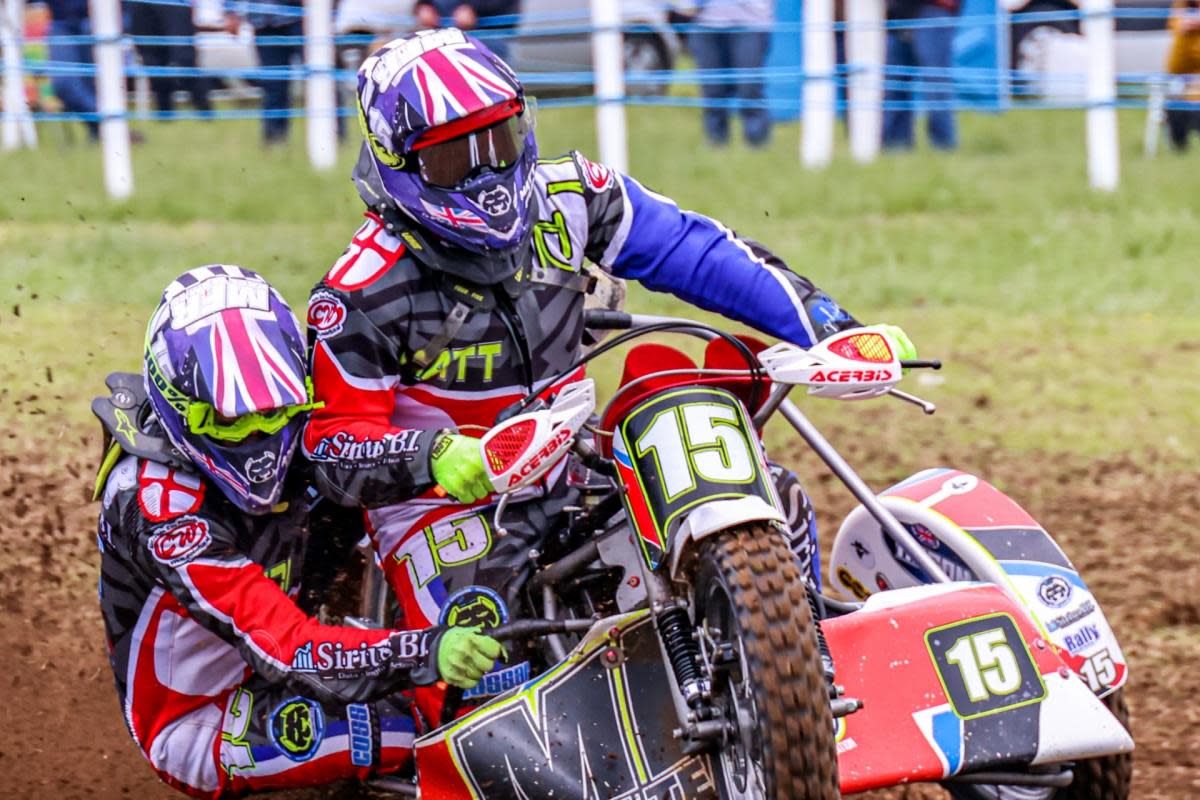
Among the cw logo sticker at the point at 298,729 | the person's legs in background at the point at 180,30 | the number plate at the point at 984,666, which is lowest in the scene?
the cw logo sticker at the point at 298,729

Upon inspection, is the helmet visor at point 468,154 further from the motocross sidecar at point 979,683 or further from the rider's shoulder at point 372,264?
the motocross sidecar at point 979,683

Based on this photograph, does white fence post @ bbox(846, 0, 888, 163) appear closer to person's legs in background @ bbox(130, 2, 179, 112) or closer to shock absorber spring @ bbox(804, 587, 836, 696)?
person's legs in background @ bbox(130, 2, 179, 112)

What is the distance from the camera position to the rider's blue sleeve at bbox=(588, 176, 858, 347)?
429 centimetres

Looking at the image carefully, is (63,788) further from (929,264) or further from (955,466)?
(929,264)

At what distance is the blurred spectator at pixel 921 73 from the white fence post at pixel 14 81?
5.75 metres

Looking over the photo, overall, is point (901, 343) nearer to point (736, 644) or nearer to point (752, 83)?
point (736, 644)

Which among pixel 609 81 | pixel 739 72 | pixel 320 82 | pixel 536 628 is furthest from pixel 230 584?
pixel 739 72

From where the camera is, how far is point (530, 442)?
3525 millimetres

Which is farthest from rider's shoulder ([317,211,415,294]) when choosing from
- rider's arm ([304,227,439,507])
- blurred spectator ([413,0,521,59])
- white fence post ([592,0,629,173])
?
blurred spectator ([413,0,521,59])

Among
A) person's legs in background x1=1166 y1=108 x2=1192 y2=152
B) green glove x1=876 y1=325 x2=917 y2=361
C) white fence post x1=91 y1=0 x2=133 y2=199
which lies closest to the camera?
green glove x1=876 y1=325 x2=917 y2=361

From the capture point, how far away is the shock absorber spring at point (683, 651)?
349 cm

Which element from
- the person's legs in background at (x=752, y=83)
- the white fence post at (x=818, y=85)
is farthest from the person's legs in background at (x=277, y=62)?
the white fence post at (x=818, y=85)

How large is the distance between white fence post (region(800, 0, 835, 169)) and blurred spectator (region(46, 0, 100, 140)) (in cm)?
544

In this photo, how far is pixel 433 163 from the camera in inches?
156
